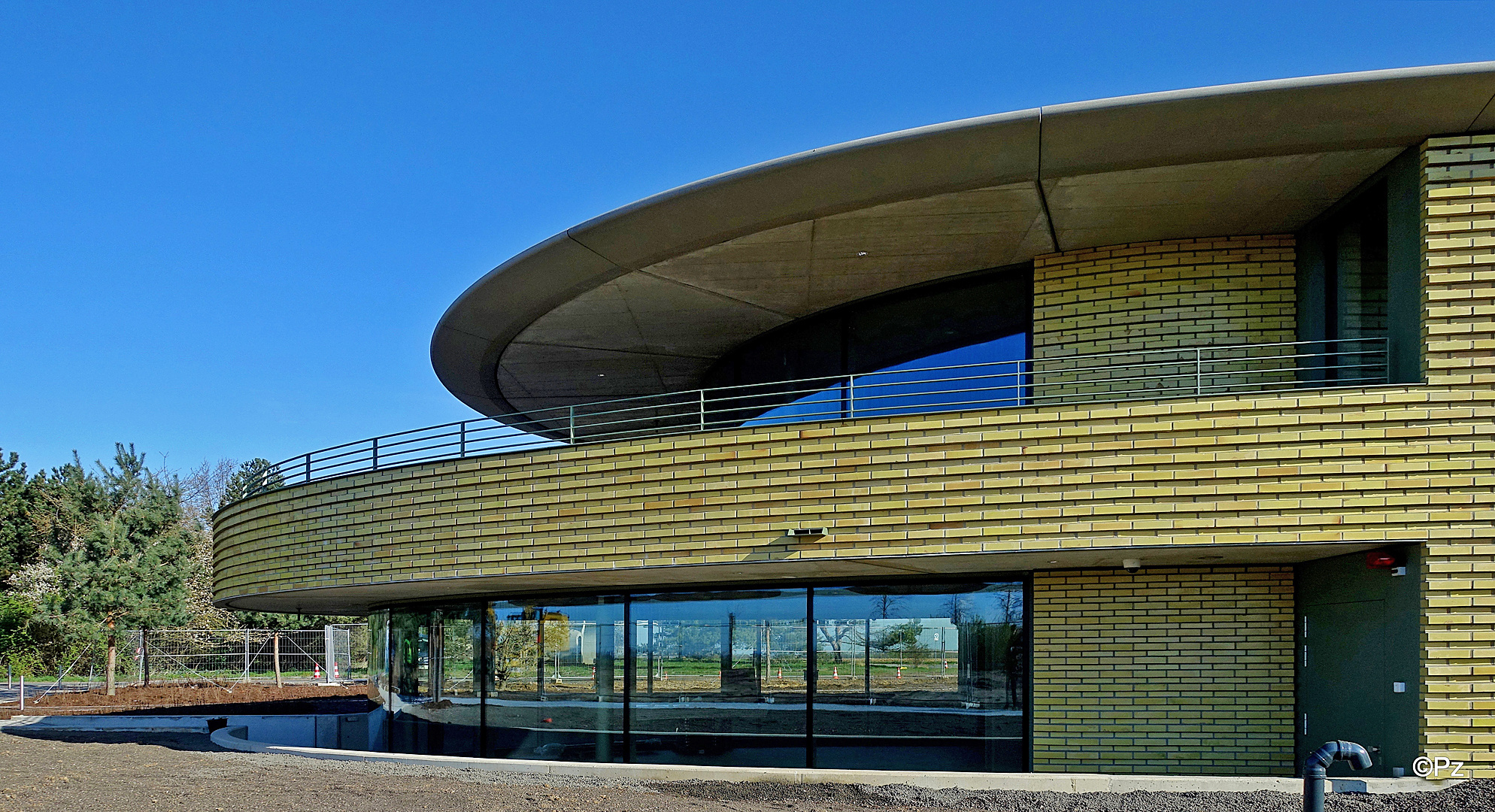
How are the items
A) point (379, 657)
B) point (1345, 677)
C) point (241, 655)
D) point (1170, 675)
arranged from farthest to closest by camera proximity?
1. point (241, 655)
2. point (379, 657)
3. point (1170, 675)
4. point (1345, 677)

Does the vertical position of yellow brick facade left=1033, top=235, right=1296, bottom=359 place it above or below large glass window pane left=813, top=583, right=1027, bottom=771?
above

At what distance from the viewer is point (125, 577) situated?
3469 centimetres

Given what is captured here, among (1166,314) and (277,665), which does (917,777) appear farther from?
(277,665)

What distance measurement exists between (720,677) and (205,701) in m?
22.6

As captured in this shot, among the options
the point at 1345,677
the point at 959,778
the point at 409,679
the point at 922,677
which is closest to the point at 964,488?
the point at 959,778

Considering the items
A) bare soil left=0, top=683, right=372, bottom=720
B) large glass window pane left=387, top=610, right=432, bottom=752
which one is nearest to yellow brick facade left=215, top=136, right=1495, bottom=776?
large glass window pane left=387, top=610, right=432, bottom=752

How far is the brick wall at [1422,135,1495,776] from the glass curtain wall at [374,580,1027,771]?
14.7 ft

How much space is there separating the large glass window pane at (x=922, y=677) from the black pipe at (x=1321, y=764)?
6.15 metres

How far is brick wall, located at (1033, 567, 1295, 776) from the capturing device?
12.8 meters

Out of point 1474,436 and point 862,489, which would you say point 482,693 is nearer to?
point 862,489

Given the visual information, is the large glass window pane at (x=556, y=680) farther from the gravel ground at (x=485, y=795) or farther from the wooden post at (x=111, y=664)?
the wooden post at (x=111, y=664)

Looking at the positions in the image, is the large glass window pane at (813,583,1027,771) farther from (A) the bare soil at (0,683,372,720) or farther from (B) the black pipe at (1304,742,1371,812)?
(A) the bare soil at (0,683,372,720)

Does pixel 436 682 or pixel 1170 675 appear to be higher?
pixel 1170 675

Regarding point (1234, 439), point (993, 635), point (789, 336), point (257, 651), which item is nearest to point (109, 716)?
point (257, 651)
